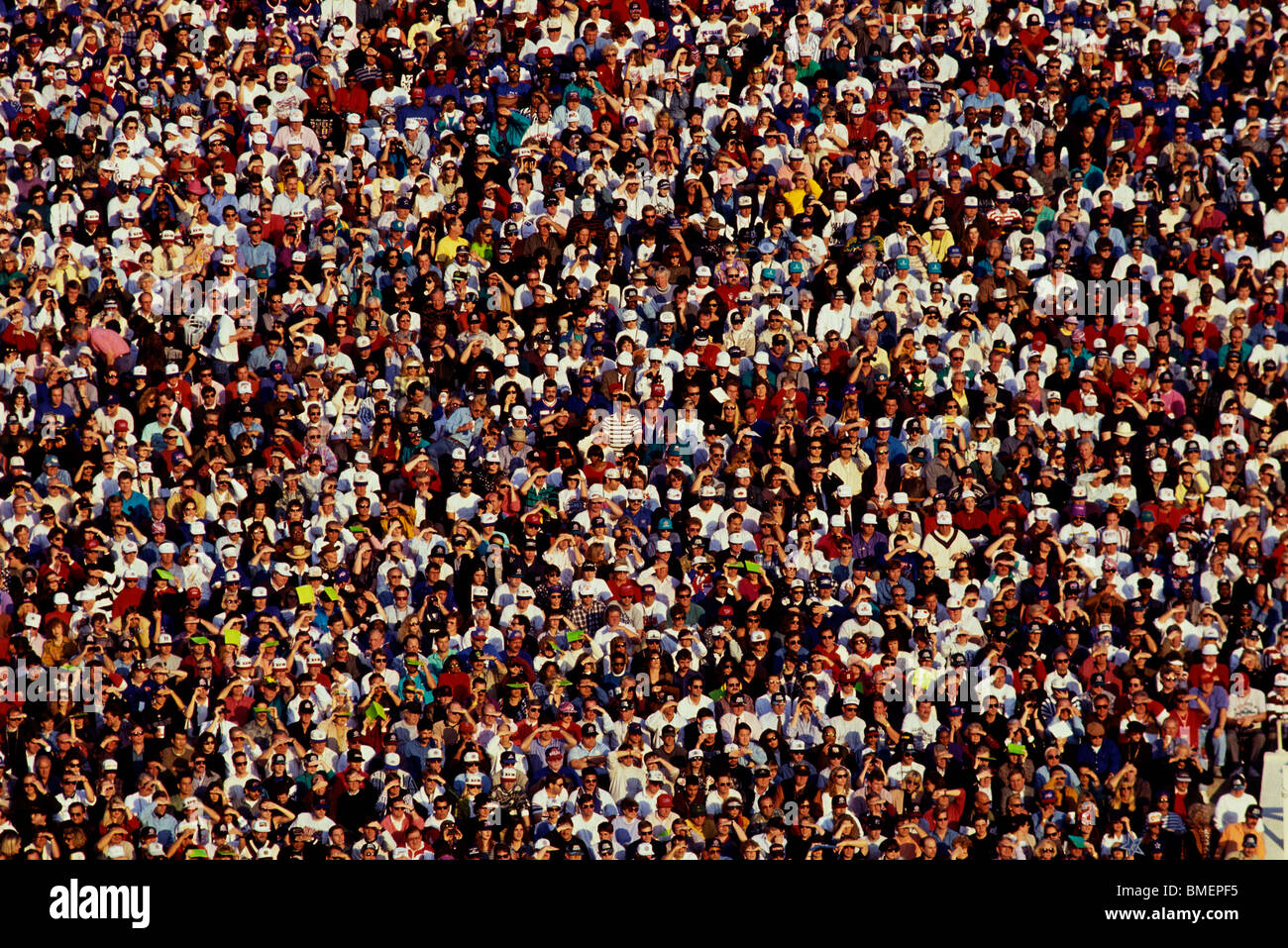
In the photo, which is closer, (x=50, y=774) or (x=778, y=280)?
(x=50, y=774)

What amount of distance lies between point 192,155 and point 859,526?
519cm

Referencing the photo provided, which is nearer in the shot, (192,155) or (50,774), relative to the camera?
(50,774)

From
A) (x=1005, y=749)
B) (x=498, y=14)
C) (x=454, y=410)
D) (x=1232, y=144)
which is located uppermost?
(x=498, y=14)

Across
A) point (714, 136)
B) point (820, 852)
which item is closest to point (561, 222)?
point (714, 136)

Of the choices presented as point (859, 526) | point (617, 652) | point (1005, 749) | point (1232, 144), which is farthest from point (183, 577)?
point (1232, 144)

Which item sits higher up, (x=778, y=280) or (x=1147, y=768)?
(x=778, y=280)

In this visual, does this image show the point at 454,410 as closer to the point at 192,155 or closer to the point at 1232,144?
the point at 192,155

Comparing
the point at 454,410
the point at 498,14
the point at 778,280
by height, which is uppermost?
the point at 498,14

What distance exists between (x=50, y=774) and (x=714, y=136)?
611cm

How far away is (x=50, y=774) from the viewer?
12.5 meters

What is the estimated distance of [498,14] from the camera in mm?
14008
